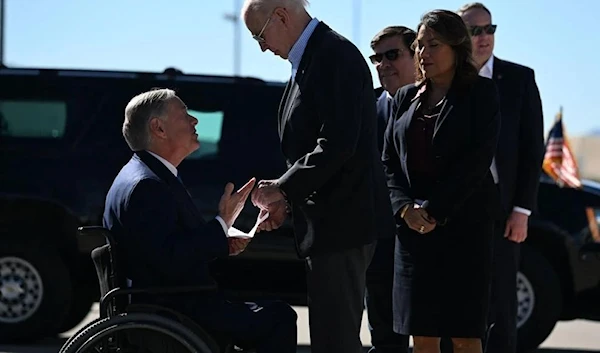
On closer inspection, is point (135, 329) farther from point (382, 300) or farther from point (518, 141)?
point (518, 141)

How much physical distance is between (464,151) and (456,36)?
475 mm

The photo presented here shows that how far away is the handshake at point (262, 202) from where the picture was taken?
4.71 m

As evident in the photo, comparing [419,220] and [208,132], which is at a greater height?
[208,132]

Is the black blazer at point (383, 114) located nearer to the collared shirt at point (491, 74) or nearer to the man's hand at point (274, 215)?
the collared shirt at point (491, 74)

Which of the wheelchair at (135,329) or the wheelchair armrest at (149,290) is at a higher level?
the wheelchair armrest at (149,290)

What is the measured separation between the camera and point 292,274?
27.5ft

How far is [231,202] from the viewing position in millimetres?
4855

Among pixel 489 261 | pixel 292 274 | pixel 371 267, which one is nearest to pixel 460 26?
pixel 489 261

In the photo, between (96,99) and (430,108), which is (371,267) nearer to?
(430,108)

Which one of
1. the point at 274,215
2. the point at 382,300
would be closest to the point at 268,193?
the point at 274,215

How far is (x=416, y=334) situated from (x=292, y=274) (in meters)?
3.26

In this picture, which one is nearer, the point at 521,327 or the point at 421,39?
the point at 421,39

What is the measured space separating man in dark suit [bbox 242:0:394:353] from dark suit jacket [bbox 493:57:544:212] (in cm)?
137

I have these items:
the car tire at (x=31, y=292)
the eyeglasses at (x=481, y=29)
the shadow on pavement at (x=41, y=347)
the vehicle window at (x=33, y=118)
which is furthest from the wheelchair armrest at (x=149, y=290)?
the vehicle window at (x=33, y=118)
